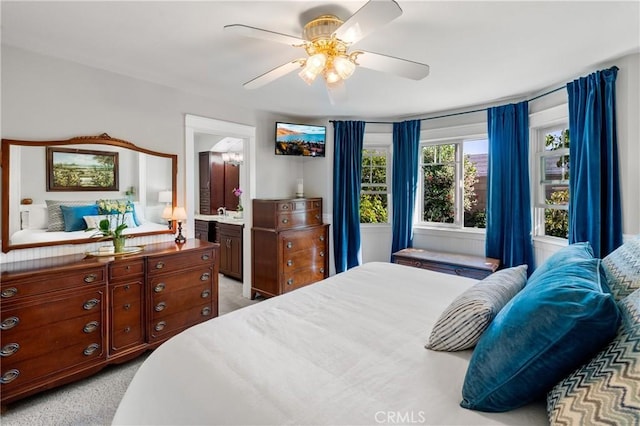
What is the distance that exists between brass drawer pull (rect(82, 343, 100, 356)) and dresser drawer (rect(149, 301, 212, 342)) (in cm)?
37

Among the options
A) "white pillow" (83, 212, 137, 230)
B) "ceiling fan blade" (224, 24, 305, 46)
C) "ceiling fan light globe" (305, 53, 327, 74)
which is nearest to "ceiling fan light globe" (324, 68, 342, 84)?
"ceiling fan light globe" (305, 53, 327, 74)

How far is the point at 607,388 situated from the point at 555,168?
3339 millimetres

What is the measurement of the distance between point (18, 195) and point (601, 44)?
14.2ft

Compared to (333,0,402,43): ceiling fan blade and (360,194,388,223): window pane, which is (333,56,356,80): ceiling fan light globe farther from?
(360,194,388,223): window pane

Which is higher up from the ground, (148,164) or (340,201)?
(148,164)

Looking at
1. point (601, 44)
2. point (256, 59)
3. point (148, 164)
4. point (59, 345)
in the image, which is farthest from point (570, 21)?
point (59, 345)

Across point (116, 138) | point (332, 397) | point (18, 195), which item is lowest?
point (332, 397)

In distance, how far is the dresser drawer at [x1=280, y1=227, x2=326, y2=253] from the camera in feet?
12.5

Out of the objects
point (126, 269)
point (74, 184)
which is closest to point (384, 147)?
point (126, 269)

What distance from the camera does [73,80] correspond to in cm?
251

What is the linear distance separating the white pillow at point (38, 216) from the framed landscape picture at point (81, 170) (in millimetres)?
157

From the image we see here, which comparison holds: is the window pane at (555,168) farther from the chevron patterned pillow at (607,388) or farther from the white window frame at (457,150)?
the chevron patterned pillow at (607,388)

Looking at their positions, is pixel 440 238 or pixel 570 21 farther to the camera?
pixel 440 238

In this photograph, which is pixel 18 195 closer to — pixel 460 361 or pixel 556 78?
pixel 460 361
